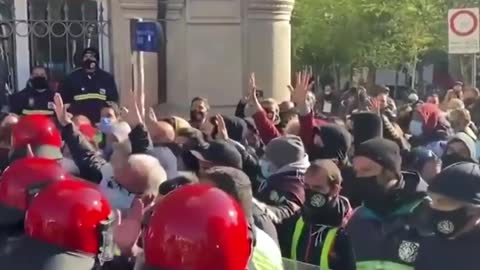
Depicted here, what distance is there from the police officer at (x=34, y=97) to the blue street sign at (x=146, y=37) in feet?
Answer: 3.66

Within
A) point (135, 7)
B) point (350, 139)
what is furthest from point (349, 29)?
point (350, 139)

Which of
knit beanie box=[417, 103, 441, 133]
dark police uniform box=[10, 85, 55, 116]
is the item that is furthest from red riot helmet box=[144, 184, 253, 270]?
dark police uniform box=[10, 85, 55, 116]

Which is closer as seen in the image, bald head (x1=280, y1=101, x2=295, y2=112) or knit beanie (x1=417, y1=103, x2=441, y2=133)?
knit beanie (x1=417, y1=103, x2=441, y2=133)

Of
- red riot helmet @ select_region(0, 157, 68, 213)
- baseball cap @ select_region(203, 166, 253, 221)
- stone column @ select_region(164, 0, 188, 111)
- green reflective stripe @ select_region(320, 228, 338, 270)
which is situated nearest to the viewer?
red riot helmet @ select_region(0, 157, 68, 213)

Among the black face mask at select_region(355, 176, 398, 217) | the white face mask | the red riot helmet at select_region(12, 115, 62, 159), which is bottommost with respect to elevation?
the white face mask

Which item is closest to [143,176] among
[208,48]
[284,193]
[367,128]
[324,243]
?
[324,243]

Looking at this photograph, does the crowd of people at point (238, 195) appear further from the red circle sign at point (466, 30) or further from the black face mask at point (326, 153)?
the red circle sign at point (466, 30)

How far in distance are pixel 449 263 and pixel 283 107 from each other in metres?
6.03

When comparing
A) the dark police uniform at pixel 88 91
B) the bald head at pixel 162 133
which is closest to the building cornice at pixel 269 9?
the dark police uniform at pixel 88 91

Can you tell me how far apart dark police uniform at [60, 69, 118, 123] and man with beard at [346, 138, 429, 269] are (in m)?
6.13

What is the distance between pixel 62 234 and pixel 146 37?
7.54 m

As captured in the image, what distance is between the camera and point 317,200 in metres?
5.64

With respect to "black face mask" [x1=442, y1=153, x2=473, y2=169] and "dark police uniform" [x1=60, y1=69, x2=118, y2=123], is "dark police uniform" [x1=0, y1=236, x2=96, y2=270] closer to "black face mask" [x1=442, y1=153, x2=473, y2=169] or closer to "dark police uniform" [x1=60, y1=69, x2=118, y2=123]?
"black face mask" [x1=442, y1=153, x2=473, y2=169]

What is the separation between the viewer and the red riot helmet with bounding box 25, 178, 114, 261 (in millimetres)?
3713
